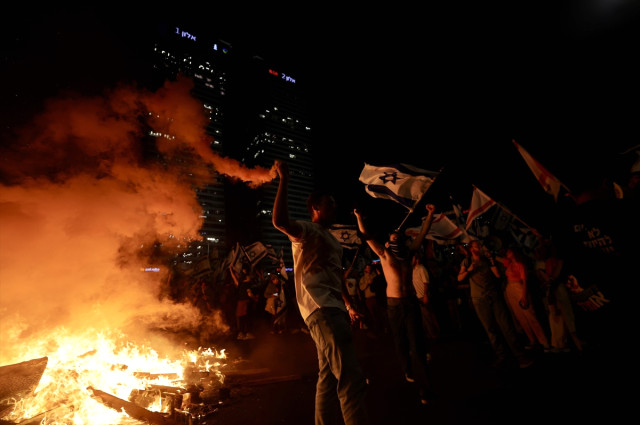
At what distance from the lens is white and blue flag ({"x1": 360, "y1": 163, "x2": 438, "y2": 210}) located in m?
7.96

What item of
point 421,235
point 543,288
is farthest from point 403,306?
point 543,288

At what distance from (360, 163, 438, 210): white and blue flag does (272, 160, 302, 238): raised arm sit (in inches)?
217

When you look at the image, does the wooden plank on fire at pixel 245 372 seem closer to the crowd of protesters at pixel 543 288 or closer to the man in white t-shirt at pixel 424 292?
the crowd of protesters at pixel 543 288

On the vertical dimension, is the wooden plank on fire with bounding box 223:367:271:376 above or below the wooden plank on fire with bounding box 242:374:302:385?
above

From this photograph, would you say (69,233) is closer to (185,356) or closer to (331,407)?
(185,356)

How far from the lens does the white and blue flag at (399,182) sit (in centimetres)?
796

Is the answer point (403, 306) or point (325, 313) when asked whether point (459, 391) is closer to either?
point (403, 306)

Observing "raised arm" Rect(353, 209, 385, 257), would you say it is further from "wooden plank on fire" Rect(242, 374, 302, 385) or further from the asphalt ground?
"wooden plank on fire" Rect(242, 374, 302, 385)

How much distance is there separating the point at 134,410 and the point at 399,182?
7.24m

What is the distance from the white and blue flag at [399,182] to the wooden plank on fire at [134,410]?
6.62 meters

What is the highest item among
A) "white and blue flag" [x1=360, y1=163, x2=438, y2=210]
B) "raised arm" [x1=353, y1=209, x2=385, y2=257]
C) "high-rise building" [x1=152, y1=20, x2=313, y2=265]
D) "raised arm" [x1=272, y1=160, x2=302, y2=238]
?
"high-rise building" [x1=152, y1=20, x2=313, y2=265]

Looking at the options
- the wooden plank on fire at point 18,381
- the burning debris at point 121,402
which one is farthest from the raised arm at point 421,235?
the wooden plank on fire at point 18,381

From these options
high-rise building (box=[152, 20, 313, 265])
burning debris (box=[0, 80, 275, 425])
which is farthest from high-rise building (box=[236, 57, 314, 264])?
burning debris (box=[0, 80, 275, 425])

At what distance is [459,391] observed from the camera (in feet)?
14.4
